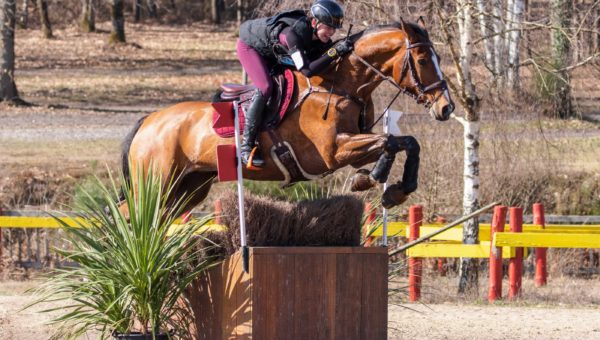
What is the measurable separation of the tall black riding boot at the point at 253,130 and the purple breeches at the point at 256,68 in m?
0.08

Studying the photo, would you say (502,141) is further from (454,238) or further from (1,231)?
(1,231)

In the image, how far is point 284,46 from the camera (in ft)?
28.4

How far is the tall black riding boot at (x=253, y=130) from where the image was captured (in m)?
8.73

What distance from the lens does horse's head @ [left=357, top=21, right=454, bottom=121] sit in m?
8.37

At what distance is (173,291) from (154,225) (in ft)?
1.74

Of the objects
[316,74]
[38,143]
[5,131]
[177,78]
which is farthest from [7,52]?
[316,74]

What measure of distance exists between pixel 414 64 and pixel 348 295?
1870 millimetres

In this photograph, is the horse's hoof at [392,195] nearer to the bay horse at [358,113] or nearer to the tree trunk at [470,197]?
the bay horse at [358,113]

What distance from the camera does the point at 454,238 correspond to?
13984mm

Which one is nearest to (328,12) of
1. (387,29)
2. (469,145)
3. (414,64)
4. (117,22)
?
(387,29)

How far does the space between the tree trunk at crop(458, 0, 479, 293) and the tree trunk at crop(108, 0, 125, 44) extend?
21629 mm

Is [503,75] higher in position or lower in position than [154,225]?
higher

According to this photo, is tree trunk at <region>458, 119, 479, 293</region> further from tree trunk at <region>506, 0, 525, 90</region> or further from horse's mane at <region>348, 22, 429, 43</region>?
horse's mane at <region>348, 22, 429, 43</region>

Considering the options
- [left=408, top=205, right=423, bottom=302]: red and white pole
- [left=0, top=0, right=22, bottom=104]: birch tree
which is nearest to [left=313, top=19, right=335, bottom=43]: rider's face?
[left=408, top=205, right=423, bottom=302]: red and white pole
